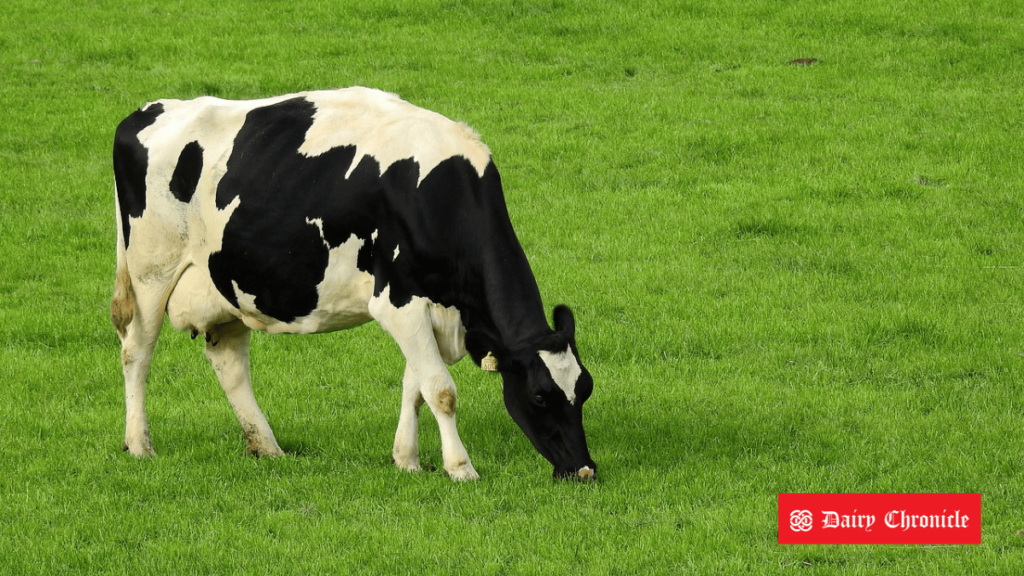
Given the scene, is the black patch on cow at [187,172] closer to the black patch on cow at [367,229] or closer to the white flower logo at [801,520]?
the black patch on cow at [367,229]

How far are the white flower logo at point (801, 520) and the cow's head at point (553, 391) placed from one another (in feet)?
4.43

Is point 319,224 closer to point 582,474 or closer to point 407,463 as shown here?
point 407,463

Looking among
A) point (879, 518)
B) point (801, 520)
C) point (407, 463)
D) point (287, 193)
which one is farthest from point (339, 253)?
point (879, 518)

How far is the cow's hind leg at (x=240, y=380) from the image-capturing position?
9531 millimetres

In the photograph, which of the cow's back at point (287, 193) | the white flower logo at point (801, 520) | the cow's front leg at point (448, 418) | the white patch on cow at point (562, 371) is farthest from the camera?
the cow's back at point (287, 193)

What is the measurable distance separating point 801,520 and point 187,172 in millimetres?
5125

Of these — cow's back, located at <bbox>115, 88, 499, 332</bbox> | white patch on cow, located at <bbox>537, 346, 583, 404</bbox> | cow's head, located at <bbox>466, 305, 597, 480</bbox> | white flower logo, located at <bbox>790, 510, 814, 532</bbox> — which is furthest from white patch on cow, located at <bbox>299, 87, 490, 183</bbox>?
white flower logo, located at <bbox>790, 510, 814, 532</bbox>

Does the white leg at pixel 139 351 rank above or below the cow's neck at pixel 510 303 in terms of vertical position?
below

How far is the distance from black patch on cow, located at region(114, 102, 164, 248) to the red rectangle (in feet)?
17.4

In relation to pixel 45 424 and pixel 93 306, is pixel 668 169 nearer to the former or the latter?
pixel 93 306

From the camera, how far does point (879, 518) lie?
7.85 meters

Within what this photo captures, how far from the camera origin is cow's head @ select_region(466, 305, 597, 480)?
8203 mm

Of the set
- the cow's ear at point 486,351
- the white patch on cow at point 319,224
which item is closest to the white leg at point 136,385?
the white patch on cow at point 319,224

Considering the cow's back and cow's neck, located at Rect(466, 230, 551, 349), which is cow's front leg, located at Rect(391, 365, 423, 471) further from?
cow's neck, located at Rect(466, 230, 551, 349)
